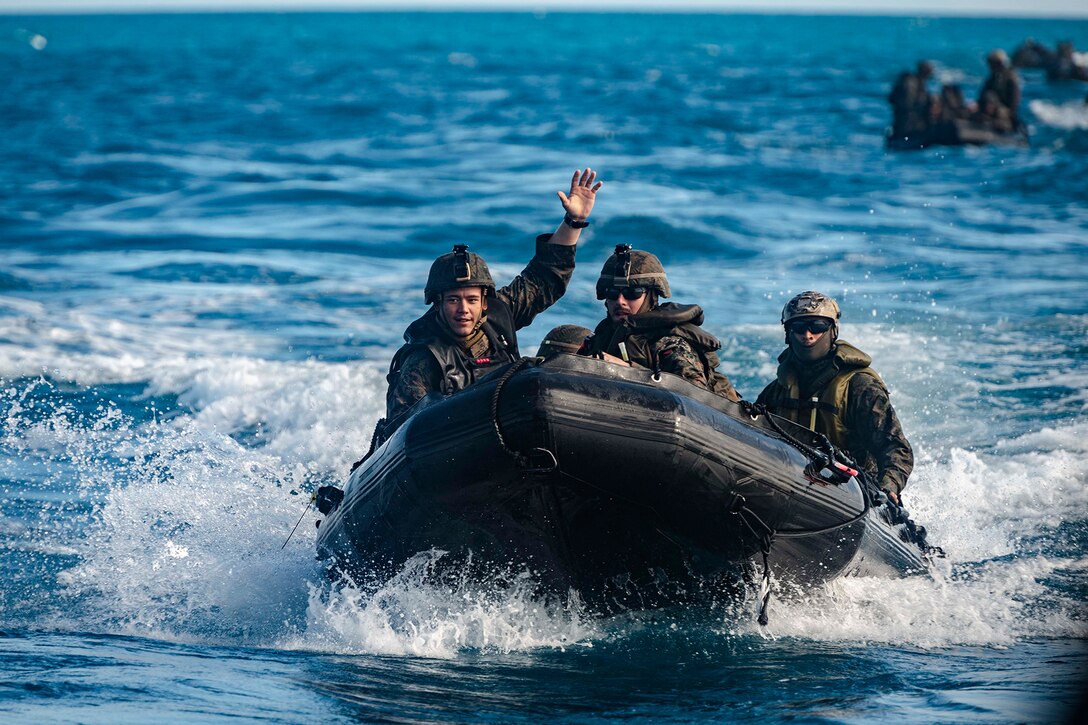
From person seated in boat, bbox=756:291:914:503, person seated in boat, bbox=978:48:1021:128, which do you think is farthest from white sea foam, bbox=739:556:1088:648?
person seated in boat, bbox=978:48:1021:128

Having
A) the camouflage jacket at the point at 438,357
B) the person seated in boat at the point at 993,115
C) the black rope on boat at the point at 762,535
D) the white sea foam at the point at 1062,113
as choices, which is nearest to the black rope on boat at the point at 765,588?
the black rope on boat at the point at 762,535

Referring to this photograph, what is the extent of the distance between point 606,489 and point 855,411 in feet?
7.12

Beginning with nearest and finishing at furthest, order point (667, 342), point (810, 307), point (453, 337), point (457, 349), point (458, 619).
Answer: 1. point (458, 619)
2. point (667, 342)
3. point (457, 349)
4. point (453, 337)
5. point (810, 307)

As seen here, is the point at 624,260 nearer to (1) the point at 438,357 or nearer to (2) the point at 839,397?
(1) the point at 438,357

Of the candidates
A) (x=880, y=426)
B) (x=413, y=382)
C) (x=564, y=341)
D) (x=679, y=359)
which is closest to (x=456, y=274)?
(x=413, y=382)

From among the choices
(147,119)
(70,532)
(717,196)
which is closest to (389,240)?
(717,196)

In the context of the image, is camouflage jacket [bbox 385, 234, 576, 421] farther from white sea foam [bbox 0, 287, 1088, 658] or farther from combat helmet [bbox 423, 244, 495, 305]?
white sea foam [bbox 0, 287, 1088, 658]

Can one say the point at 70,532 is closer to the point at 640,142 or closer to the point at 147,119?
the point at 640,142

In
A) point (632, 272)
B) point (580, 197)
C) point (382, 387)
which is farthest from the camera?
point (382, 387)

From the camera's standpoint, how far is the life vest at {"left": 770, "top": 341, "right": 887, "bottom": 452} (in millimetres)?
6992

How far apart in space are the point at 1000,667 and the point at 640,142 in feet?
74.1

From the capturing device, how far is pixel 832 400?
7.00 m

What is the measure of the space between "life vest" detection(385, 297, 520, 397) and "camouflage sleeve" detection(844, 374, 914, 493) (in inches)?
67.6

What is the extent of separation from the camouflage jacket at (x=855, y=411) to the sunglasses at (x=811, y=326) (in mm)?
129
